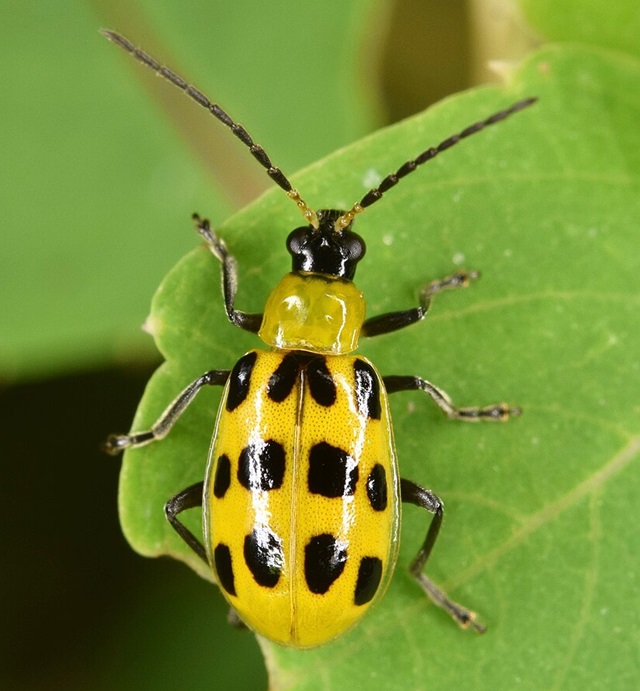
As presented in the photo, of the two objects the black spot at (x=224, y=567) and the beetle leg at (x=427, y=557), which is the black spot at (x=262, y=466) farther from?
the beetle leg at (x=427, y=557)

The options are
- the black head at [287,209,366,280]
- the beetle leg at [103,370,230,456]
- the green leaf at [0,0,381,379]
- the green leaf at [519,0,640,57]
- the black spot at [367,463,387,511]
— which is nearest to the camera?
the black spot at [367,463,387,511]

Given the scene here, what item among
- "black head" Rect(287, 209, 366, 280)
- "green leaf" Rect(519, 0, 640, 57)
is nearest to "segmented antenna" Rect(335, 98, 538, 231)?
"black head" Rect(287, 209, 366, 280)

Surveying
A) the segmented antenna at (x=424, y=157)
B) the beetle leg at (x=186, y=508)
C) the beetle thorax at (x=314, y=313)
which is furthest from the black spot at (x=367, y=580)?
the segmented antenna at (x=424, y=157)

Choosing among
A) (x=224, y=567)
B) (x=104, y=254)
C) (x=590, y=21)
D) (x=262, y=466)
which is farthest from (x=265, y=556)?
(x=590, y=21)

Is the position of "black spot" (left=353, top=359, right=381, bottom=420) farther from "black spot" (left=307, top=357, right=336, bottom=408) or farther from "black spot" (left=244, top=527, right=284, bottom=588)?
"black spot" (left=244, top=527, right=284, bottom=588)

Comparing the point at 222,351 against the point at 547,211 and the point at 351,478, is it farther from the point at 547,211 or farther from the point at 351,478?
the point at 547,211
